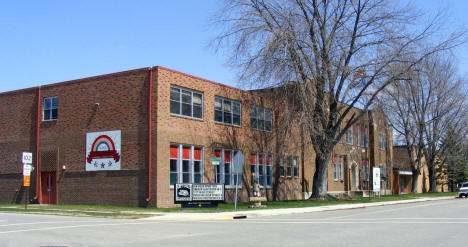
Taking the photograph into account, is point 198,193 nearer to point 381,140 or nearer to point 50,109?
point 50,109

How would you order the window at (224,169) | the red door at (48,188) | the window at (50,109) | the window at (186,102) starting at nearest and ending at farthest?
the window at (186,102), the red door at (48,188), the window at (50,109), the window at (224,169)

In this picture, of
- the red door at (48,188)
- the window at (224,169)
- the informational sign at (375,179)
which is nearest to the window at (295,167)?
the informational sign at (375,179)

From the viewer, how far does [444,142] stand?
58656 mm

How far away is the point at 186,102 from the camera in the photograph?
29.8 meters

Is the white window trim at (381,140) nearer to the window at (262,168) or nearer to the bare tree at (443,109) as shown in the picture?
the bare tree at (443,109)

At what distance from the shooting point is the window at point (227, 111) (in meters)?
32.7

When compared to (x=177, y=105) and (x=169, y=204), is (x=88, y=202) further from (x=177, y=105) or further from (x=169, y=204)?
(x=177, y=105)

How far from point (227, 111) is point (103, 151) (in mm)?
8699

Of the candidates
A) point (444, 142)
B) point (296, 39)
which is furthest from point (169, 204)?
point (444, 142)

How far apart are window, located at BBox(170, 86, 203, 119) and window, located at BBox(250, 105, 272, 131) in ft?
21.1

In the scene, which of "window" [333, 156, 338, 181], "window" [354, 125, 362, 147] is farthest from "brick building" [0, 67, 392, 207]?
"window" [354, 125, 362, 147]

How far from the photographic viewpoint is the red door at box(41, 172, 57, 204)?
3080 centimetres

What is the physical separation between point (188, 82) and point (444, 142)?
39214mm

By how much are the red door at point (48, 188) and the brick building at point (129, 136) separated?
0.19ft
